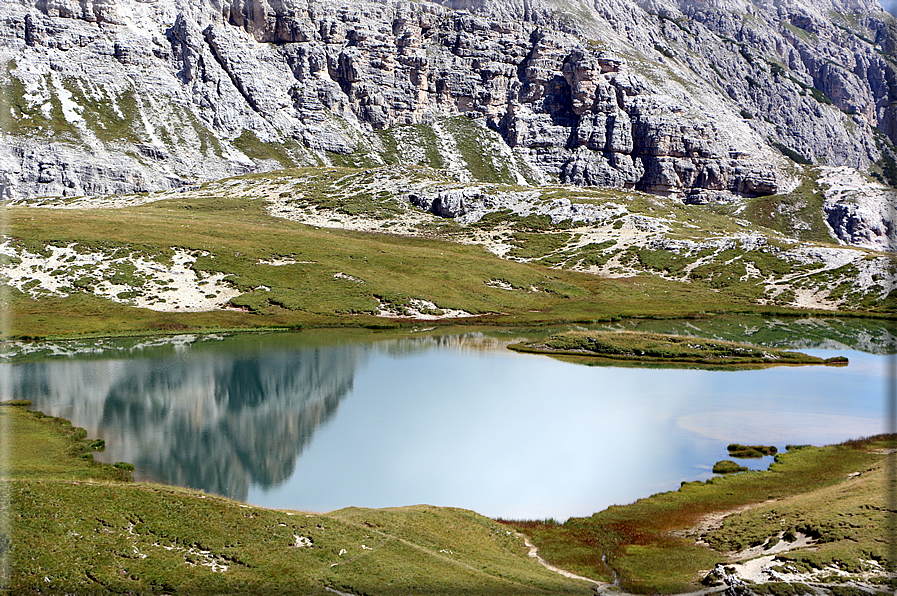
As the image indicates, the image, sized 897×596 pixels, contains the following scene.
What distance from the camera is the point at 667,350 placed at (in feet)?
257

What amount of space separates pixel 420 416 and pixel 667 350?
40305mm

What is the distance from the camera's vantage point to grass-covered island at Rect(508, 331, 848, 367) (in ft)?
250

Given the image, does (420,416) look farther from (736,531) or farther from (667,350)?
(667,350)

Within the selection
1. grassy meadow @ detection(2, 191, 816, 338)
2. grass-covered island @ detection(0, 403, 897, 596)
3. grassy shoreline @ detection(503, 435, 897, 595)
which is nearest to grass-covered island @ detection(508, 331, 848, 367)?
grassy meadow @ detection(2, 191, 816, 338)

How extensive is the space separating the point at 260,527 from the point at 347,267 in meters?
92.2

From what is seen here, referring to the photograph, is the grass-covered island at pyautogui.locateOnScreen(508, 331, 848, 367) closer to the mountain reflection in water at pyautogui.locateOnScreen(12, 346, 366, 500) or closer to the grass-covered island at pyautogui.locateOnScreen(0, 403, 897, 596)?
the mountain reflection in water at pyautogui.locateOnScreen(12, 346, 366, 500)

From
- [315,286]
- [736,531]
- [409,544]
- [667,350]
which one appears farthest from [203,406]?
[315,286]

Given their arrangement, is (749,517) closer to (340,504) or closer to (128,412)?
(340,504)

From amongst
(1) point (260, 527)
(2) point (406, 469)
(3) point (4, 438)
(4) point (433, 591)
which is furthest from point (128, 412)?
(4) point (433, 591)

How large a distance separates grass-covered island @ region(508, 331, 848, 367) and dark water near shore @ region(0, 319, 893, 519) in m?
3.82

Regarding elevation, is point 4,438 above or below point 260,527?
below

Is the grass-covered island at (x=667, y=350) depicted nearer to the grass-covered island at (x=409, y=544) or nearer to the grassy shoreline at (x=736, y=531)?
the grassy shoreline at (x=736, y=531)

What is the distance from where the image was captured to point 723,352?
77.8 meters

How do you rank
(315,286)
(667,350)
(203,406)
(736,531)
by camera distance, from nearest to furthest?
(736,531)
(203,406)
(667,350)
(315,286)
